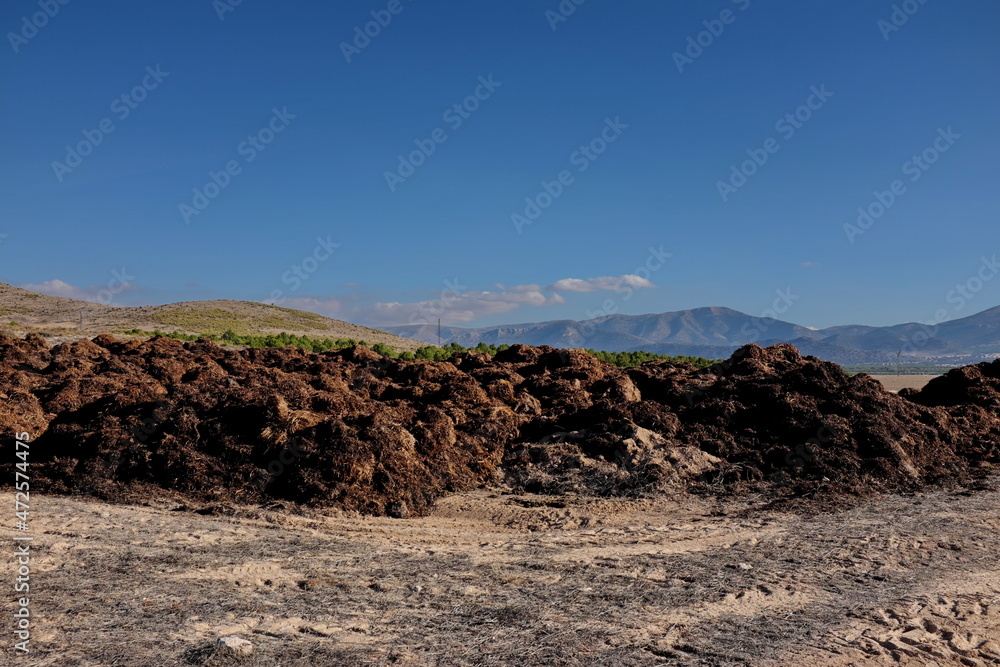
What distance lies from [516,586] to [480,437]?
247 inches

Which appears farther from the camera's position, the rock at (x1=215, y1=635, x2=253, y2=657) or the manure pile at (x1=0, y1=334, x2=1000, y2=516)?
the manure pile at (x1=0, y1=334, x2=1000, y2=516)

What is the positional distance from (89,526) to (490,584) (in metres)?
5.50

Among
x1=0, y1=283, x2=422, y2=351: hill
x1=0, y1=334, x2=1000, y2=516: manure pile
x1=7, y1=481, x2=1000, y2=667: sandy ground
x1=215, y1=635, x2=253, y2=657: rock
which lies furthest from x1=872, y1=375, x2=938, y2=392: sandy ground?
x1=0, y1=283, x2=422, y2=351: hill

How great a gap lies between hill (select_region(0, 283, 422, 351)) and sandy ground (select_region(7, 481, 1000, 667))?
57416 mm

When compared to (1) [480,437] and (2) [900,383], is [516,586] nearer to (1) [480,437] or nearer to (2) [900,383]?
(1) [480,437]

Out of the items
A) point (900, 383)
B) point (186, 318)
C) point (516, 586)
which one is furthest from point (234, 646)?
point (186, 318)

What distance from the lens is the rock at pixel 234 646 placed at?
200 inches

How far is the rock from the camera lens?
16.6 ft

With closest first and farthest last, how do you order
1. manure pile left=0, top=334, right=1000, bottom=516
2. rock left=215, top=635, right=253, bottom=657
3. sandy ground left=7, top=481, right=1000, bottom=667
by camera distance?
rock left=215, top=635, right=253, bottom=657 < sandy ground left=7, top=481, right=1000, bottom=667 < manure pile left=0, top=334, right=1000, bottom=516

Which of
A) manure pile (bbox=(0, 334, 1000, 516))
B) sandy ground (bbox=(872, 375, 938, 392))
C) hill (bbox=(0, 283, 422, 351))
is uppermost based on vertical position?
hill (bbox=(0, 283, 422, 351))

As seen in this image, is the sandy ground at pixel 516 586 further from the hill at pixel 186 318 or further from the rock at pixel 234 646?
the hill at pixel 186 318

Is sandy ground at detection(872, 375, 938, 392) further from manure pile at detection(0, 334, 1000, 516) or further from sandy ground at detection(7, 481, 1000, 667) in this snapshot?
sandy ground at detection(7, 481, 1000, 667)

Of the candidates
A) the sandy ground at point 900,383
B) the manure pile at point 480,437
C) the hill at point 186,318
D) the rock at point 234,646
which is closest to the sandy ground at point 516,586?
the rock at point 234,646

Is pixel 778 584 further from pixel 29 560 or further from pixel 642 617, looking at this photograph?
pixel 29 560
